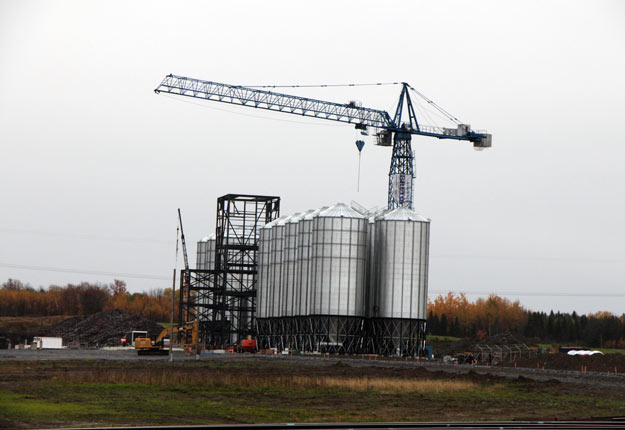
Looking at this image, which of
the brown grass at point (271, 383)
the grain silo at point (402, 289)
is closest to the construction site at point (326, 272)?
the grain silo at point (402, 289)

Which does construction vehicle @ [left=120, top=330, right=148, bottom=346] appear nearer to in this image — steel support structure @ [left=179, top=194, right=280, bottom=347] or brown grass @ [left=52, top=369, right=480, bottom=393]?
steel support structure @ [left=179, top=194, right=280, bottom=347]

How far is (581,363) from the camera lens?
284ft

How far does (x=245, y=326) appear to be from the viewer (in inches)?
5482

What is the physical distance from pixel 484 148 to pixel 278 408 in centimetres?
11231

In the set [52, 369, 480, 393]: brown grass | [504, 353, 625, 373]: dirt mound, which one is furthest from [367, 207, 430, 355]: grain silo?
[52, 369, 480, 393]: brown grass

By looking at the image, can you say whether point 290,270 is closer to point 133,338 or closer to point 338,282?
point 338,282

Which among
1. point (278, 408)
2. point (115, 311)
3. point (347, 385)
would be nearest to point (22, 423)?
point (278, 408)

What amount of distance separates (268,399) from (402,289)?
71.2 metres

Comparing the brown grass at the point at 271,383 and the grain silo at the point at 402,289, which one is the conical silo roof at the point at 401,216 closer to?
the grain silo at the point at 402,289

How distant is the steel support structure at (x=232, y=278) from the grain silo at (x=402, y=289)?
89.5 ft

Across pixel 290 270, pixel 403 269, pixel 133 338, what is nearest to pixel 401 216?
pixel 403 269

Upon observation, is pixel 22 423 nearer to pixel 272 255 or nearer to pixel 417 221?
pixel 417 221

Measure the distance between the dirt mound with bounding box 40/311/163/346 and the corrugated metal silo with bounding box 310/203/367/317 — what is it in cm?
5740

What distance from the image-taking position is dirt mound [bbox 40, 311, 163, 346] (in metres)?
165
